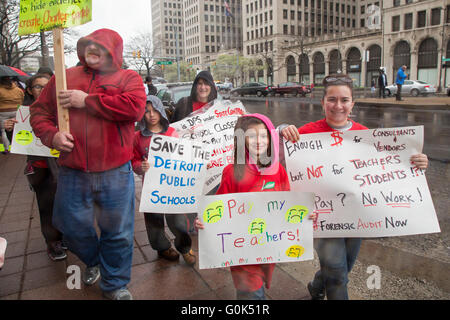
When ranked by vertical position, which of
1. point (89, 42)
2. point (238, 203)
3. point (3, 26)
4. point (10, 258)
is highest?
point (3, 26)

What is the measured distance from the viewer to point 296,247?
2113 mm

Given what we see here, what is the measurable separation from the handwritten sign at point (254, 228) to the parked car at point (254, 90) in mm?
31611

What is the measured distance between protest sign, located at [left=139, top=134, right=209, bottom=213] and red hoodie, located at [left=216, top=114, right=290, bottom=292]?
68 centimetres

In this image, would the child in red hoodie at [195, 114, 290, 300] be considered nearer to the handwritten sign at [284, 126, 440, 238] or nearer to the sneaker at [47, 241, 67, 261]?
the handwritten sign at [284, 126, 440, 238]

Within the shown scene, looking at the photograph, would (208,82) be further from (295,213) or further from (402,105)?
(402,105)

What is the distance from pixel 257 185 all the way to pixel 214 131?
140 cm

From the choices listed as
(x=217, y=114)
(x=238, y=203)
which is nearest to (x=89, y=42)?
(x=238, y=203)

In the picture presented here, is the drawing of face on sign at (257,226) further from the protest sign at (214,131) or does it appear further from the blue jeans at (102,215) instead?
the protest sign at (214,131)

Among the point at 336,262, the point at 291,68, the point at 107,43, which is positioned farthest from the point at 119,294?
the point at 291,68

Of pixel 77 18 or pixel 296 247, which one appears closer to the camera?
pixel 296 247

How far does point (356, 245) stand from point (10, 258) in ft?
9.88

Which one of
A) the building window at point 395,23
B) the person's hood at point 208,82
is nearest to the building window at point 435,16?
the building window at point 395,23

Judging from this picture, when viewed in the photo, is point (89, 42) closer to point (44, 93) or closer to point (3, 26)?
point (44, 93)
